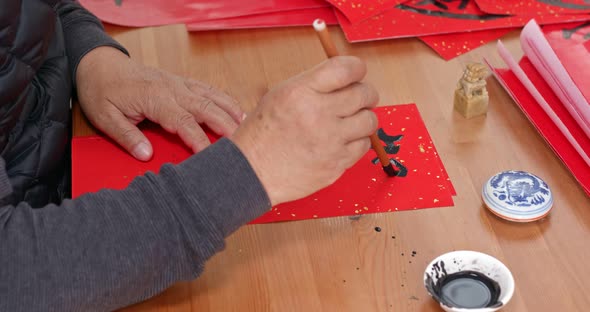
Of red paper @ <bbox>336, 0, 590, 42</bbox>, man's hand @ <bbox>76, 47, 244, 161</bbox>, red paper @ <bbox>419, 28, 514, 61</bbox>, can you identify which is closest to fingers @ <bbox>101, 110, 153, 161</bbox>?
man's hand @ <bbox>76, 47, 244, 161</bbox>

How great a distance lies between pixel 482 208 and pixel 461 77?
0.93 feet

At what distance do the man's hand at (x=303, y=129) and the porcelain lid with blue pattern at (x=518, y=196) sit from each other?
218 millimetres

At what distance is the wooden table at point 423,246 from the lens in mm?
919

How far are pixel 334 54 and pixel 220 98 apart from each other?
0.31m

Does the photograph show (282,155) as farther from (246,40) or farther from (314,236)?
(246,40)

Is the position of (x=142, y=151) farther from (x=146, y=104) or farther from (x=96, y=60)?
(x=96, y=60)

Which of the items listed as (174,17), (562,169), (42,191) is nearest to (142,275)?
(42,191)

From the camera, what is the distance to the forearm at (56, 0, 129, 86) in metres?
1.29

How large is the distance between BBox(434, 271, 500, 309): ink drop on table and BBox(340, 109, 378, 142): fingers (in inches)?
8.1

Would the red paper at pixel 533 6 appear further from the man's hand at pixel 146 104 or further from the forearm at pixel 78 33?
the forearm at pixel 78 33

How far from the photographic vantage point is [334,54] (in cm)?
95

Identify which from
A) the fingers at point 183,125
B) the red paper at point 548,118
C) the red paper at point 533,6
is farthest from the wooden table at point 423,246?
the red paper at point 533,6

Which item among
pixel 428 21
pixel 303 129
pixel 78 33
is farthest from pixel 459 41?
pixel 78 33

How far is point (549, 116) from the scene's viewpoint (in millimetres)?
1161
